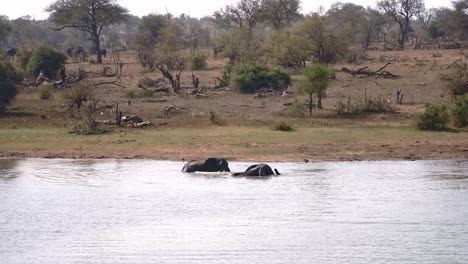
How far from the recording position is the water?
13.1 meters

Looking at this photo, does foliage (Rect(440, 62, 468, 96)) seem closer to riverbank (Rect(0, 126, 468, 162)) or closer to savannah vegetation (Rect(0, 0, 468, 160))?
savannah vegetation (Rect(0, 0, 468, 160))

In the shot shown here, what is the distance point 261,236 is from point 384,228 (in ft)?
7.23

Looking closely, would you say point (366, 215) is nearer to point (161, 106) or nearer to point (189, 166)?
point (189, 166)

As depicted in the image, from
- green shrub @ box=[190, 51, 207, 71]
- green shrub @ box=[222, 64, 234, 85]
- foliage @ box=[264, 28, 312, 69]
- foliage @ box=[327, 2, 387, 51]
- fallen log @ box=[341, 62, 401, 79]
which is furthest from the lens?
foliage @ box=[327, 2, 387, 51]

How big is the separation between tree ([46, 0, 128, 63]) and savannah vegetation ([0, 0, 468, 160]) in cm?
11

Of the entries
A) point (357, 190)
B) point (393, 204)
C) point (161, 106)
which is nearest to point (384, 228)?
point (393, 204)

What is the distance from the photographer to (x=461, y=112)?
2670 centimetres

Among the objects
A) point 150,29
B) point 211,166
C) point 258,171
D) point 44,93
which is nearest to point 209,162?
point 211,166

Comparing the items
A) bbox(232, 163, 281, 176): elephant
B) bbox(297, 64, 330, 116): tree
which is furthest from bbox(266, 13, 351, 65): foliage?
bbox(232, 163, 281, 176): elephant

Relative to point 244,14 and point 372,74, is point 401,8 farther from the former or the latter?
point 372,74

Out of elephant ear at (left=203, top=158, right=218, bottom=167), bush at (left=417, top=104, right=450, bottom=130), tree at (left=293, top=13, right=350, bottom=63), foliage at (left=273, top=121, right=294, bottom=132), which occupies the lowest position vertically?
elephant ear at (left=203, top=158, right=218, bottom=167)

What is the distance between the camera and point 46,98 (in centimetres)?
3431

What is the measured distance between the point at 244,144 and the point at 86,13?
115 feet

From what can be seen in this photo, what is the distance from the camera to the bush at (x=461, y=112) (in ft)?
86.7
